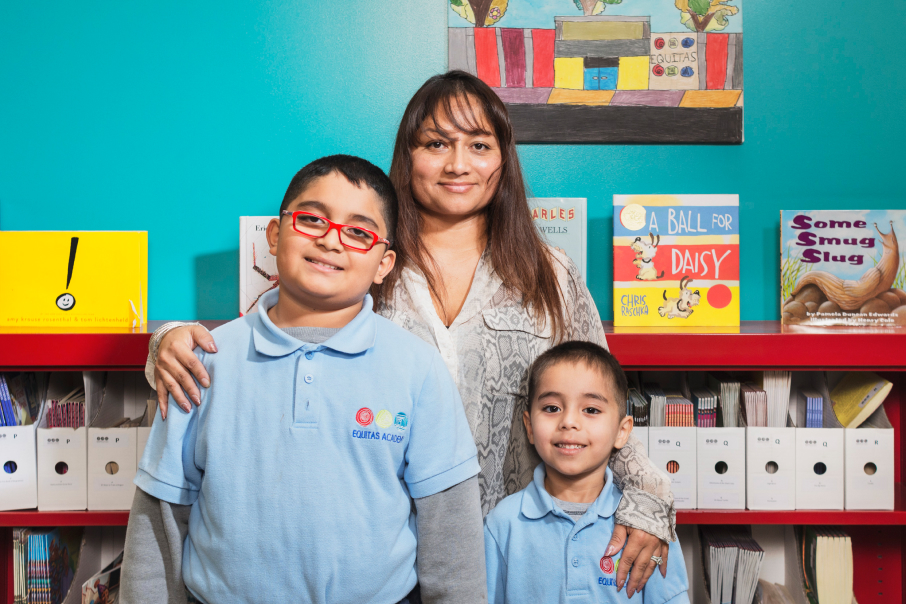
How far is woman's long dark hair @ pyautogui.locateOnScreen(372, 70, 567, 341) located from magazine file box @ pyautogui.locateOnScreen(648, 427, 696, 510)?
0.45 meters

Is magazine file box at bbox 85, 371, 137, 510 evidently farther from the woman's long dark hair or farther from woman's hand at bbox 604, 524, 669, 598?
woman's hand at bbox 604, 524, 669, 598

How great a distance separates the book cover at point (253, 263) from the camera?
1.81 meters

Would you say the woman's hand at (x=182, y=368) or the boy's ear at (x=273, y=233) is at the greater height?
the boy's ear at (x=273, y=233)

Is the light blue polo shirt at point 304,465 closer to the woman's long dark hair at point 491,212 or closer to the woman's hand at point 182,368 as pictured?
the woman's hand at point 182,368

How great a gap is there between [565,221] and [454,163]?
635mm

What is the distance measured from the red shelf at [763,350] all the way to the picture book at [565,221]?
1.33 ft

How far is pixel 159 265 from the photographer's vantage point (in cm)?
199

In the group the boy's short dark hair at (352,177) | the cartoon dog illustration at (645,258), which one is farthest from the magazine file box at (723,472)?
the boy's short dark hair at (352,177)

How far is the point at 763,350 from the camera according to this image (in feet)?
4.91

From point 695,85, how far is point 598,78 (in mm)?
301

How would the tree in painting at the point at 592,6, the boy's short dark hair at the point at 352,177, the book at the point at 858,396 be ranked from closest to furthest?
the boy's short dark hair at the point at 352,177
the book at the point at 858,396
the tree in painting at the point at 592,6

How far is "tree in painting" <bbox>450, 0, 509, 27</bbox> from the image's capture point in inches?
76.3

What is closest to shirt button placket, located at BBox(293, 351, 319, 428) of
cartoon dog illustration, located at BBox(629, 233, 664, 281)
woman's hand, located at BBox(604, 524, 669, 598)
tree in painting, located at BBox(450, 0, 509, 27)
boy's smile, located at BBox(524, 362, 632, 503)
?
boy's smile, located at BBox(524, 362, 632, 503)

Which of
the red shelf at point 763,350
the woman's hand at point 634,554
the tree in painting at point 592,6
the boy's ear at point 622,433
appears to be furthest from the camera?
the tree in painting at point 592,6
